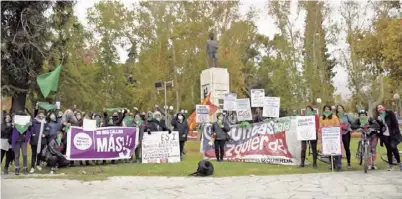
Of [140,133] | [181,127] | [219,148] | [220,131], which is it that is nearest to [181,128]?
[181,127]

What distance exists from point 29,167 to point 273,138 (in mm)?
6979

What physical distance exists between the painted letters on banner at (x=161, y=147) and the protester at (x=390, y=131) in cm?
604

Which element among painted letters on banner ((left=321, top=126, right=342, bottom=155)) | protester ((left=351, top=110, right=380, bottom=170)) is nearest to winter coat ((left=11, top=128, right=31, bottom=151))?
painted letters on banner ((left=321, top=126, right=342, bottom=155))

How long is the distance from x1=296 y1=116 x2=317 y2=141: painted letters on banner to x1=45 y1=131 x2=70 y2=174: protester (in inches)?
253

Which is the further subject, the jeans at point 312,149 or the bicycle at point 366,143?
the jeans at point 312,149

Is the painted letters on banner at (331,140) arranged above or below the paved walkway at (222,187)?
above

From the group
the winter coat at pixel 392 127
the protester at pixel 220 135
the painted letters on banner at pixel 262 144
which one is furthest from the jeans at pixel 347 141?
the protester at pixel 220 135

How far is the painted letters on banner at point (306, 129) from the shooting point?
1120cm

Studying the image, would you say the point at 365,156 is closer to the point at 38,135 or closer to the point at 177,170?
the point at 177,170

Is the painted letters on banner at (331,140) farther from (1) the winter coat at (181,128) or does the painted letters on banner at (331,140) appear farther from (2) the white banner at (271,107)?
(1) the winter coat at (181,128)

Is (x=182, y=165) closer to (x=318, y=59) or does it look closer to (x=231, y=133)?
(x=231, y=133)

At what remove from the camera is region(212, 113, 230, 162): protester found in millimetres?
13102

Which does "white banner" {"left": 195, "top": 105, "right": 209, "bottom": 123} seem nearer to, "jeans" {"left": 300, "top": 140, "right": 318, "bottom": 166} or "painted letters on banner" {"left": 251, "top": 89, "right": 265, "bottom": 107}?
"painted letters on banner" {"left": 251, "top": 89, "right": 265, "bottom": 107}

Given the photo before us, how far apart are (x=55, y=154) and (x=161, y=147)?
3.20 m
